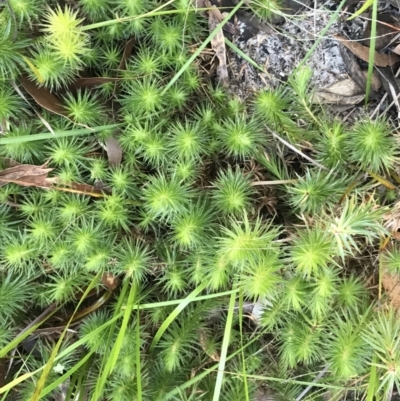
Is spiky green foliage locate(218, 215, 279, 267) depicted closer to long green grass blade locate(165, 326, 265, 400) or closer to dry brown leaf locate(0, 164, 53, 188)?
long green grass blade locate(165, 326, 265, 400)

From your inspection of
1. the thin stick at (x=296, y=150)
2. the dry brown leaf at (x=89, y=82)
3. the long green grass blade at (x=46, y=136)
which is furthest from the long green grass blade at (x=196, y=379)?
the dry brown leaf at (x=89, y=82)

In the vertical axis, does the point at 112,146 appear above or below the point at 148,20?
below

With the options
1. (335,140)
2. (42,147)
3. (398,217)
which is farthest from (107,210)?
(398,217)

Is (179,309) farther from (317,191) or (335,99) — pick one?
(335,99)

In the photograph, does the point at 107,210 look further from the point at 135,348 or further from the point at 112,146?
the point at 135,348

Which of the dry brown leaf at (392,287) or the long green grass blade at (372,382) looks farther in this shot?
the dry brown leaf at (392,287)

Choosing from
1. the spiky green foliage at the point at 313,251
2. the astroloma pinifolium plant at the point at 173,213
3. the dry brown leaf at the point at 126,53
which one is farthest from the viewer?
the dry brown leaf at the point at 126,53

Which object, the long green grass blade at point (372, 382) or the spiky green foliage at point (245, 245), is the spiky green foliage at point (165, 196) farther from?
the long green grass blade at point (372, 382)
